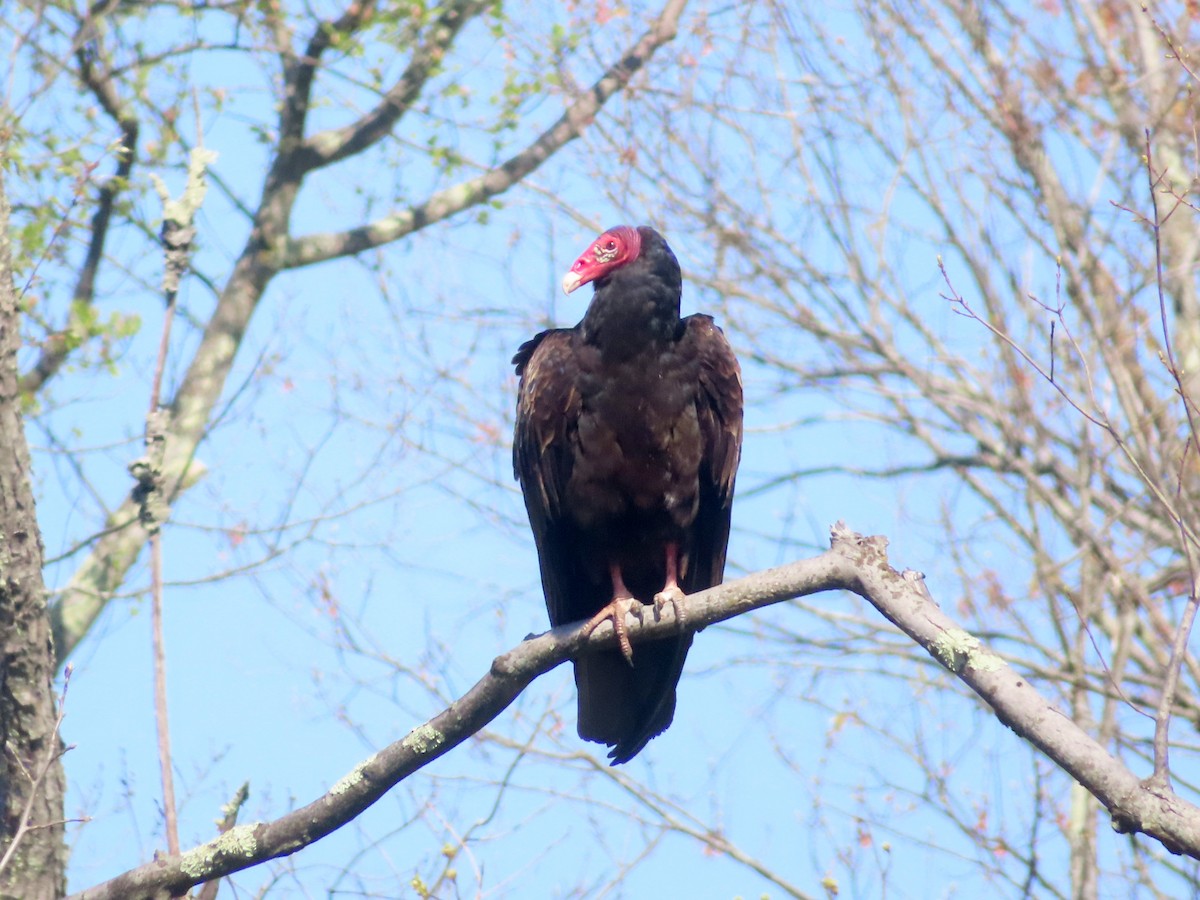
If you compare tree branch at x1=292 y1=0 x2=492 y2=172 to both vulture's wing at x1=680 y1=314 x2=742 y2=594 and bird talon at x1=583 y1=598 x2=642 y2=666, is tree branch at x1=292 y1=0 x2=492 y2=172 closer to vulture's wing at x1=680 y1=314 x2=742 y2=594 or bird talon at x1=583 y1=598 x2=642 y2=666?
vulture's wing at x1=680 y1=314 x2=742 y2=594

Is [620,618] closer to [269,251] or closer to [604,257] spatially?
[604,257]

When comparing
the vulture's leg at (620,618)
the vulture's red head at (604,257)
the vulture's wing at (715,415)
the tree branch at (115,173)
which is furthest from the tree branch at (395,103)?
the vulture's leg at (620,618)

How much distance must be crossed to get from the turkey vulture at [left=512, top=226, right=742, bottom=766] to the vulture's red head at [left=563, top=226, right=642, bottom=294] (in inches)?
1.1

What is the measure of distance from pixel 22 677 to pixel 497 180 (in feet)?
14.3

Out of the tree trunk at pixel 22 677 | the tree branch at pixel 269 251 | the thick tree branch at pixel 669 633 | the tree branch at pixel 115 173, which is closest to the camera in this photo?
the thick tree branch at pixel 669 633

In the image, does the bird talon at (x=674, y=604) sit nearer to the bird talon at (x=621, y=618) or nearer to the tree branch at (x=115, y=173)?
the bird talon at (x=621, y=618)

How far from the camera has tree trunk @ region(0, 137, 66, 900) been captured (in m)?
3.02

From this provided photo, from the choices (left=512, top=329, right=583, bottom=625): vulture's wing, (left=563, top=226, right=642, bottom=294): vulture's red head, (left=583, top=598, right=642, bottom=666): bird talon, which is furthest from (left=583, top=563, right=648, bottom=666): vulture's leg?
(left=563, top=226, right=642, bottom=294): vulture's red head

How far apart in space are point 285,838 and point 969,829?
11.2 feet

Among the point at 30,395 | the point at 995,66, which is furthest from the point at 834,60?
the point at 30,395

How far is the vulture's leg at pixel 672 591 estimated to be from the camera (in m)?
2.55

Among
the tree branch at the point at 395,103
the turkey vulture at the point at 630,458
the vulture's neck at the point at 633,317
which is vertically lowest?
the turkey vulture at the point at 630,458

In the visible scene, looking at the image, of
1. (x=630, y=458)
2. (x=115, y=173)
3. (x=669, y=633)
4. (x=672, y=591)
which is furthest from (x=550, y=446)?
(x=115, y=173)

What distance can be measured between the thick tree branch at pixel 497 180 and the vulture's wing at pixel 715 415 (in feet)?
11.8
